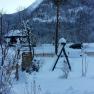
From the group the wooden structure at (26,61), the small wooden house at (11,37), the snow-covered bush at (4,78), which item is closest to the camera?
the snow-covered bush at (4,78)

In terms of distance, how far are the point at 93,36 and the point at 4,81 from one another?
39.8 meters

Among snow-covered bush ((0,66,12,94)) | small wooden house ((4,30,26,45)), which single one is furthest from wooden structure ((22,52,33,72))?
snow-covered bush ((0,66,12,94))

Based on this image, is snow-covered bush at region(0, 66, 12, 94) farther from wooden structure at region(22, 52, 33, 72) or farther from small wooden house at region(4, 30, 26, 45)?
wooden structure at region(22, 52, 33, 72)


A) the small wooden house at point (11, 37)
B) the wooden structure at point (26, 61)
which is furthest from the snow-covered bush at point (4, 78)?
the wooden structure at point (26, 61)

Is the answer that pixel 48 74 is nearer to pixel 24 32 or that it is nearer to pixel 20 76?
pixel 20 76

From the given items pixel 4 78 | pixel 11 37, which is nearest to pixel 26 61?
pixel 11 37

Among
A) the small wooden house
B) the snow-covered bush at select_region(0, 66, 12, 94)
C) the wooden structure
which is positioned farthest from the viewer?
the wooden structure

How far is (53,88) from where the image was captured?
32.0 feet

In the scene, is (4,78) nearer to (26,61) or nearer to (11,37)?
(11,37)

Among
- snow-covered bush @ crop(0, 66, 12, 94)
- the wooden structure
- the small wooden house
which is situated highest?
the small wooden house

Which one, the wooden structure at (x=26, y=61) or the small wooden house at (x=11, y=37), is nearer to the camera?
the small wooden house at (x=11, y=37)

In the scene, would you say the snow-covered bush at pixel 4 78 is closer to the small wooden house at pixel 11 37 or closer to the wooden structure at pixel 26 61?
the small wooden house at pixel 11 37

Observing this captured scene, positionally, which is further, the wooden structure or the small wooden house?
the wooden structure

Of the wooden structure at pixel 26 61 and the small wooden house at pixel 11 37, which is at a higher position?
the small wooden house at pixel 11 37
